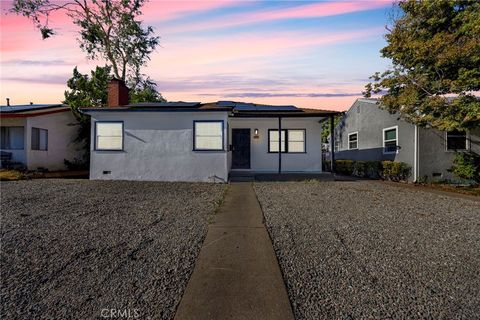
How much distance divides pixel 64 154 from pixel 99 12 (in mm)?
14146

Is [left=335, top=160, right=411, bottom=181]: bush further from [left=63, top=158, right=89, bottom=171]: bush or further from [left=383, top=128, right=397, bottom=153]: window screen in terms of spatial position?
[left=63, top=158, right=89, bottom=171]: bush

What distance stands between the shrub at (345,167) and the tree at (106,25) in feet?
66.5

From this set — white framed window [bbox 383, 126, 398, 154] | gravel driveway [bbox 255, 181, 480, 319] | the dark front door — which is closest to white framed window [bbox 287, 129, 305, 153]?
Answer: the dark front door

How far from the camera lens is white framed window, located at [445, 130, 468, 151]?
1317 centimetres

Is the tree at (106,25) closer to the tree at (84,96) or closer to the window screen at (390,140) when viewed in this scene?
the tree at (84,96)

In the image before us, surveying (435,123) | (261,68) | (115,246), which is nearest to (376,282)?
(115,246)

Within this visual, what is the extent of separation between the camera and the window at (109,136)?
12.7m

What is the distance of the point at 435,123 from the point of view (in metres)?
10.6

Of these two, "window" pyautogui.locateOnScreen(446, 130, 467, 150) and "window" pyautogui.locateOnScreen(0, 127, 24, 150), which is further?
"window" pyautogui.locateOnScreen(0, 127, 24, 150)

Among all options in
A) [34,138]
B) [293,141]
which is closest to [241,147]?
[293,141]

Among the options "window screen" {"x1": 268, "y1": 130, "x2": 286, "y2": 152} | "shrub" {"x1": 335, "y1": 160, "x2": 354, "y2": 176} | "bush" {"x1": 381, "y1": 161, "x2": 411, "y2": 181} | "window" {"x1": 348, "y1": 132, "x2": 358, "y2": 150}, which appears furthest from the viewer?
"window" {"x1": 348, "y1": 132, "x2": 358, "y2": 150}

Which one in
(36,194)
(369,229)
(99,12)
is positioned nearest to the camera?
(369,229)

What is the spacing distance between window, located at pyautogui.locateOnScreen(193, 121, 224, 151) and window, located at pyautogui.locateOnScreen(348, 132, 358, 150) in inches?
464

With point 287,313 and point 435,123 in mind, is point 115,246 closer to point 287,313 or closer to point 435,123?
point 287,313
